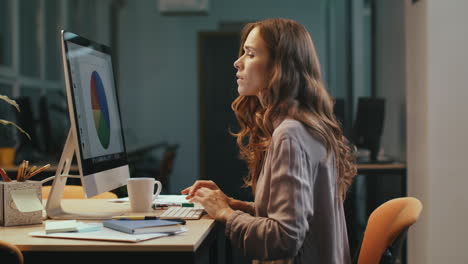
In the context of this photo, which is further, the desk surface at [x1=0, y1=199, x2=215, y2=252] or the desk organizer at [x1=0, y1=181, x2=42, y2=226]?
the desk organizer at [x1=0, y1=181, x2=42, y2=226]

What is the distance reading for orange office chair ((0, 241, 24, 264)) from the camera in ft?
4.24

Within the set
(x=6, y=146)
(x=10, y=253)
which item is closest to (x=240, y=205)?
(x=10, y=253)

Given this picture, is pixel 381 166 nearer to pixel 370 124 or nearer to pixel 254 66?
pixel 370 124

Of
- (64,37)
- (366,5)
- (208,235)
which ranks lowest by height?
(208,235)

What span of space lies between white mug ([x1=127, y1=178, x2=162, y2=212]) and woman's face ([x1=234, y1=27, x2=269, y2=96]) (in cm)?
44

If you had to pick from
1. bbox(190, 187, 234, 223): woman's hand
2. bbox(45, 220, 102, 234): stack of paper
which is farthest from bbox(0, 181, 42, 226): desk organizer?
bbox(190, 187, 234, 223): woman's hand

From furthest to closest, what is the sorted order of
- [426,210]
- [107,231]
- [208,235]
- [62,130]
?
1. [62,130]
2. [426,210]
3. [208,235]
4. [107,231]

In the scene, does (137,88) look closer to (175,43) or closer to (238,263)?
(175,43)

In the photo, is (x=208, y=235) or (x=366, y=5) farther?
(x=366, y=5)

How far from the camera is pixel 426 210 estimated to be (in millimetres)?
3162

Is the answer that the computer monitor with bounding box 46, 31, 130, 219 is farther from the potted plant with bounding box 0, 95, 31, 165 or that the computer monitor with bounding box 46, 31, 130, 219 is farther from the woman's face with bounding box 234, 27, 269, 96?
the potted plant with bounding box 0, 95, 31, 165

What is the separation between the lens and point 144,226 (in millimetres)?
1435

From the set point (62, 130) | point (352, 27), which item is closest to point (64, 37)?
point (62, 130)

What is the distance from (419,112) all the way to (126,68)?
515 cm
